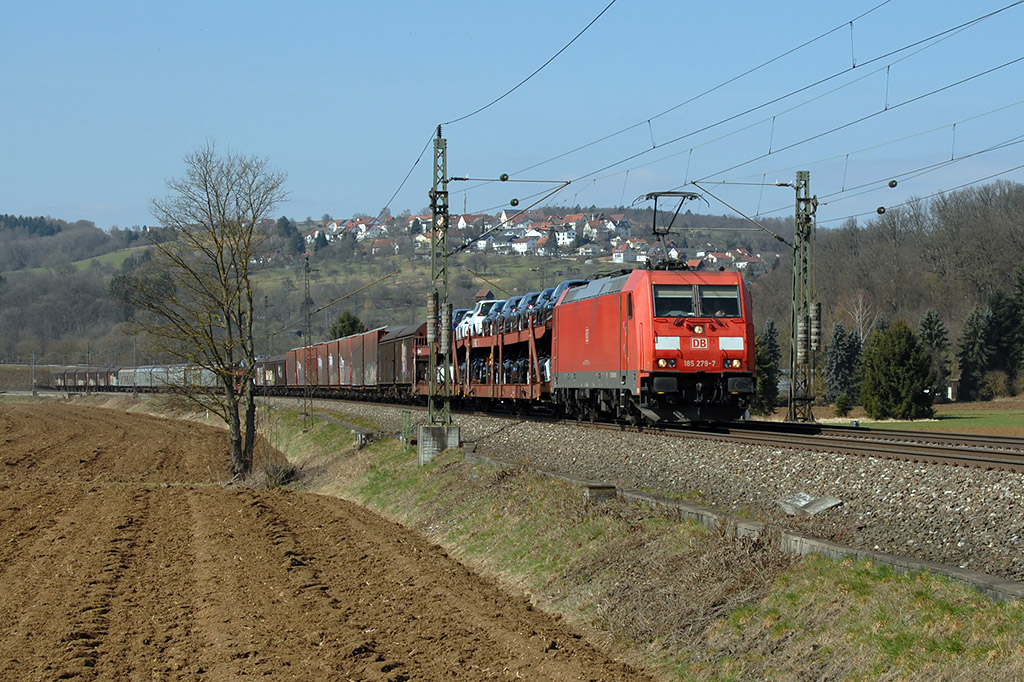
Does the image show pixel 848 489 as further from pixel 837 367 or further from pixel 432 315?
pixel 837 367

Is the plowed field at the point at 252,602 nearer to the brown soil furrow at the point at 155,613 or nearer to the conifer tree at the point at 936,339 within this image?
the brown soil furrow at the point at 155,613

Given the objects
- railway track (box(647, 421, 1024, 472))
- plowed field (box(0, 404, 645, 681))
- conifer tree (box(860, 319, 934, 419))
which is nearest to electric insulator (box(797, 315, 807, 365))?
railway track (box(647, 421, 1024, 472))

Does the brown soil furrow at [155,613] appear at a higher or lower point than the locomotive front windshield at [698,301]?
lower

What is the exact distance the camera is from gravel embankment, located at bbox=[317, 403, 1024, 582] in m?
9.31

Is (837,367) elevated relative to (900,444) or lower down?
elevated

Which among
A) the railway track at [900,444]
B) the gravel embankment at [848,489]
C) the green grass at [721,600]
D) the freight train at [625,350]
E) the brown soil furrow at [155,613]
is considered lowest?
the brown soil furrow at [155,613]

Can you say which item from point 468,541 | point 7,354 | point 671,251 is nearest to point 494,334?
point 671,251

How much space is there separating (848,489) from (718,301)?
10.5 m

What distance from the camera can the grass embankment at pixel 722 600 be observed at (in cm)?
721

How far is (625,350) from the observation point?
22625 millimetres

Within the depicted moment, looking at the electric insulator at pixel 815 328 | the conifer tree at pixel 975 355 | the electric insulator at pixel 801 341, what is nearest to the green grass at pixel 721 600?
the electric insulator at pixel 801 341

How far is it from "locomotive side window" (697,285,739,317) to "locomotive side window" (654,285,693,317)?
11.4 inches

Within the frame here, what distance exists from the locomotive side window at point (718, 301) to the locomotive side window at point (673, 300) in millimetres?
290

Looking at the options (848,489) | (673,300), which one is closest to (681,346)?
(673,300)
